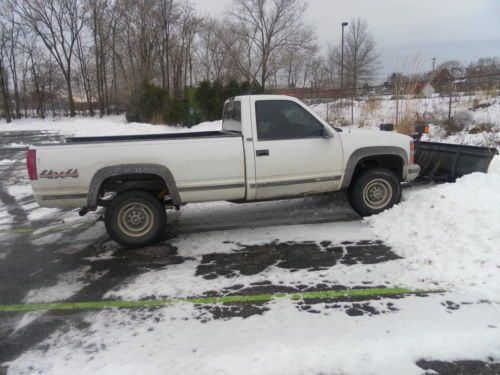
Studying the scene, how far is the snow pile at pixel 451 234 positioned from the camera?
13.3ft

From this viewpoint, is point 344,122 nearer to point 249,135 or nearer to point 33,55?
point 249,135

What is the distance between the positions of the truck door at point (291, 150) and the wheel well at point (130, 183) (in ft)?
4.54

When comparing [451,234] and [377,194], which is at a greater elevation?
[377,194]

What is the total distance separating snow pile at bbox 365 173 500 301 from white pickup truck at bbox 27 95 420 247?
2.05 ft

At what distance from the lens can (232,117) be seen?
629 centimetres

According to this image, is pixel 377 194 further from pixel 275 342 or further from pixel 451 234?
pixel 275 342

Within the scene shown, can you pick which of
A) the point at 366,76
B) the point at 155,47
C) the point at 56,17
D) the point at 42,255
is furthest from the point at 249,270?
the point at 56,17

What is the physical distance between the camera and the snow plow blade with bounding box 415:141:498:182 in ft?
22.8

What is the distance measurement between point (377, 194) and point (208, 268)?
9.91 ft

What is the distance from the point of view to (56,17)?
4644 centimetres

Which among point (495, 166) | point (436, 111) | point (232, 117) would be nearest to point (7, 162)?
point (232, 117)

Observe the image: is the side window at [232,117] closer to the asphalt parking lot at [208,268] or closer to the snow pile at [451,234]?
the asphalt parking lot at [208,268]

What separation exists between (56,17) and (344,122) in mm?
42791

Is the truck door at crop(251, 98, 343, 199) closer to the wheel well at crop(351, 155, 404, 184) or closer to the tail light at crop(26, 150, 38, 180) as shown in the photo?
the wheel well at crop(351, 155, 404, 184)
